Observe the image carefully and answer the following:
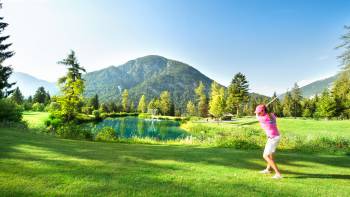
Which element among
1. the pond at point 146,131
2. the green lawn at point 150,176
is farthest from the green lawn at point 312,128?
the green lawn at point 150,176

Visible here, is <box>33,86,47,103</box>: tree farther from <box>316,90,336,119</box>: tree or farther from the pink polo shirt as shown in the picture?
the pink polo shirt

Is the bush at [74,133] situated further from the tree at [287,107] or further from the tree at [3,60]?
the tree at [287,107]

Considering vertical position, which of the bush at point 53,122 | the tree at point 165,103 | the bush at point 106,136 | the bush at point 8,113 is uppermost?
the tree at point 165,103

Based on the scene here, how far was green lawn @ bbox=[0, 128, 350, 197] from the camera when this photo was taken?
5523 millimetres

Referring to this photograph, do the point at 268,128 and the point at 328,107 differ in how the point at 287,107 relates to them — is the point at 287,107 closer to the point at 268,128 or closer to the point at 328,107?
the point at 328,107

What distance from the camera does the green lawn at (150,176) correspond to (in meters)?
5.52

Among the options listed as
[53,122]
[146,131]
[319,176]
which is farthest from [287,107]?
[319,176]

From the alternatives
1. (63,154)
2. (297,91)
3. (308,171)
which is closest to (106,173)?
(63,154)

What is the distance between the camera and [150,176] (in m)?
6.77

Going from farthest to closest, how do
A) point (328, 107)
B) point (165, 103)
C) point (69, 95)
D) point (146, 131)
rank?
point (165, 103), point (328, 107), point (146, 131), point (69, 95)

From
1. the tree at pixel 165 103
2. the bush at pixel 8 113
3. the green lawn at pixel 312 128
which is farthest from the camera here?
the tree at pixel 165 103

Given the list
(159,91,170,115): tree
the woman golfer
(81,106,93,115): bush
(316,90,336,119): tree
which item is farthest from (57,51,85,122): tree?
(159,91,170,115): tree

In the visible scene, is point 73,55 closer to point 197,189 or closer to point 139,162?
point 139,162

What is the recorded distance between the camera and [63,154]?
29.9 feet
